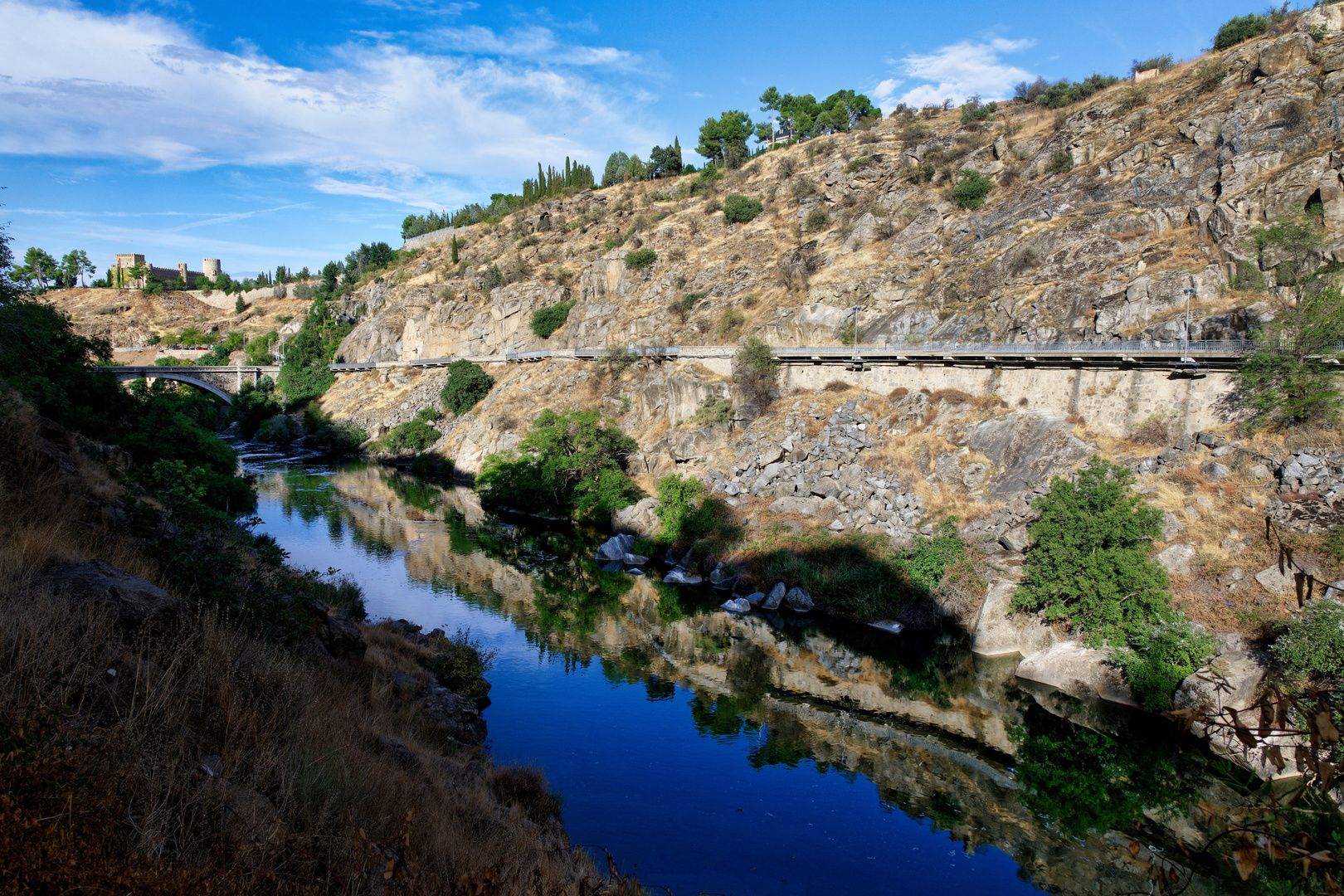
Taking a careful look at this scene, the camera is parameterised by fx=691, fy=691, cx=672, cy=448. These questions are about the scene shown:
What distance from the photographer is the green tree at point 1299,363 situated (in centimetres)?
2455

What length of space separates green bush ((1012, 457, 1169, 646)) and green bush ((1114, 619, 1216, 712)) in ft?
1.55

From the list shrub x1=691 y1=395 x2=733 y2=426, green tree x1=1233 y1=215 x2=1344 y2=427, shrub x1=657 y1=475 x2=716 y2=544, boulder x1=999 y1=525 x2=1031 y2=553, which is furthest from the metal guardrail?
shrub x1=657 y1=475 x2=716 y2=544

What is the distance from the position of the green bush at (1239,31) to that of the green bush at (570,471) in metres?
51.1

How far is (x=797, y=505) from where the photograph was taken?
33.9m

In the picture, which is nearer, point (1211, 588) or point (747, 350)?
point (1211, 588)

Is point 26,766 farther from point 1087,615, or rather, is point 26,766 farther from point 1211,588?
point 1211,588

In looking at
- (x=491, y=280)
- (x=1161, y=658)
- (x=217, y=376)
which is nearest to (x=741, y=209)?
(x=491, y=280)

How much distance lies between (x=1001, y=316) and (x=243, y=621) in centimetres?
3935

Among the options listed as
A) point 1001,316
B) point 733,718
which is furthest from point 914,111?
point 733,718

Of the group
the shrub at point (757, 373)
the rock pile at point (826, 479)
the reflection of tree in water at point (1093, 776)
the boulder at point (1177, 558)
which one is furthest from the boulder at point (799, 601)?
the shrub at point (757, 373)

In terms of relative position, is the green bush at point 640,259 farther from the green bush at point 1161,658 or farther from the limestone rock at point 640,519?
the green bush at point 1161,658

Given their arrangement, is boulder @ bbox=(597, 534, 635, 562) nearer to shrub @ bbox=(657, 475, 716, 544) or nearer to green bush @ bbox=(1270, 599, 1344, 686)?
shrub @ bbox=(657, 475, 716, 544)

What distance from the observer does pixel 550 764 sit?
17.4 metres

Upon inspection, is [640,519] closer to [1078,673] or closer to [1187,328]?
[1078,673]
